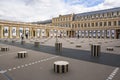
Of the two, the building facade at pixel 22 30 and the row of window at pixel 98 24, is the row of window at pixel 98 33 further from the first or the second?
the building facade at pixel 22 30

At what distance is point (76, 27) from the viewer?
74875mm

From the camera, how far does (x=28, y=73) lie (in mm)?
6043

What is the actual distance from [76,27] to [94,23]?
1163 cm

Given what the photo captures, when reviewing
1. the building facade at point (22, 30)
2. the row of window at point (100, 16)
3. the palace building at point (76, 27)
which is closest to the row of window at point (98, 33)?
the palace building at point (76, 27)

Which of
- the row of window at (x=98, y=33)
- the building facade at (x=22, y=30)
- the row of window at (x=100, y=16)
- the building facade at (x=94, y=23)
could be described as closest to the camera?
the building facade at (x=22, y=30)

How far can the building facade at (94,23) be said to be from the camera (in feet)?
199

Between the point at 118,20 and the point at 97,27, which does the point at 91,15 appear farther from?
the point at 118,20

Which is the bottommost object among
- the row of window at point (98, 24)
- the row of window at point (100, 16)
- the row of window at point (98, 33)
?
the row of window at point (98, 33)

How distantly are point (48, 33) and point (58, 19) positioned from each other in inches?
868

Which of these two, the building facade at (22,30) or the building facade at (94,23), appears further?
the building facade at (94,23)

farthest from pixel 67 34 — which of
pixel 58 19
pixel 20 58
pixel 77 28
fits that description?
pixel 20 58

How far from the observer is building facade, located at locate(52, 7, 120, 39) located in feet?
199

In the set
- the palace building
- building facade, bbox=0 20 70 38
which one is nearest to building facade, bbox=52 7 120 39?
the palace building

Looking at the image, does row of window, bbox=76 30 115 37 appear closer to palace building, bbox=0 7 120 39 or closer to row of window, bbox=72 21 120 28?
Result: palace building, bbox=0 7 120 39
